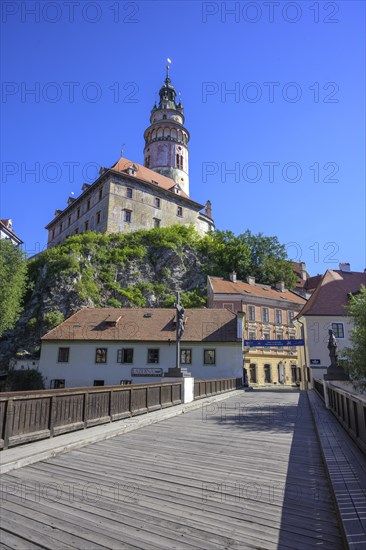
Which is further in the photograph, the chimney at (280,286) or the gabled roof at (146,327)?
the chimney at (280,286)

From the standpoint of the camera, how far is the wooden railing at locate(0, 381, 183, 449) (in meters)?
7.28

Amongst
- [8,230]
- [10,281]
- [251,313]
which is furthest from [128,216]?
[251,313]

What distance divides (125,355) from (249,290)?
72.6 feet

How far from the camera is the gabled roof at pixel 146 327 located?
98.4 ft

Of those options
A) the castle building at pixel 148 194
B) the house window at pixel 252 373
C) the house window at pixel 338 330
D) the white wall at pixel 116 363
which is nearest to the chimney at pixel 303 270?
the castle building at pixel 148 194

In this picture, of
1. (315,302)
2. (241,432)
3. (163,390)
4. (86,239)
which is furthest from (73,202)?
(241,432)

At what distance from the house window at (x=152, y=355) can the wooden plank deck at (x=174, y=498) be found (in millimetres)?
21155

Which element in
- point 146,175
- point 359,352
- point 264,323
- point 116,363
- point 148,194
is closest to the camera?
point 359,352

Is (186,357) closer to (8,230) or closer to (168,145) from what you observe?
(8,230)

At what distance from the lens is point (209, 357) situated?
29.2m

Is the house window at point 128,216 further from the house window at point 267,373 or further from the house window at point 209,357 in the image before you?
the house window at point 209,357

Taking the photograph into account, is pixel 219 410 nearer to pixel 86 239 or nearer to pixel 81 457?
pixel 81 457

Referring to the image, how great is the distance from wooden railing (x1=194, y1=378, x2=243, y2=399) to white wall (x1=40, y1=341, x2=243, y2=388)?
2.79 meters

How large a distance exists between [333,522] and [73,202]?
68.4m
